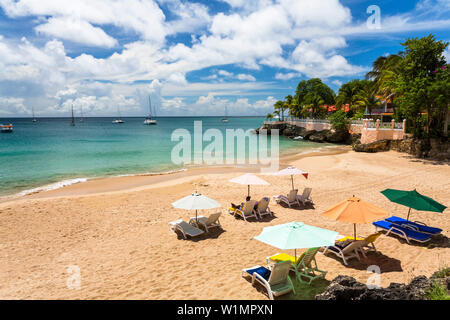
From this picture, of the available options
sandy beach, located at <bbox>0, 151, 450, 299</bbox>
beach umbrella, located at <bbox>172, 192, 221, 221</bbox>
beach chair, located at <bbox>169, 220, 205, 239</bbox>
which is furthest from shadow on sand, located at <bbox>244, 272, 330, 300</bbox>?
beach chair, located at <bbox>169, 220, 205, 239</bbox>

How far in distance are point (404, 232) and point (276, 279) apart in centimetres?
521

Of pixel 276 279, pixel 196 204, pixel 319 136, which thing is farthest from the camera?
pixel 319 136

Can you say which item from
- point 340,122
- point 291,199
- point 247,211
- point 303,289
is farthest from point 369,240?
point 340,122

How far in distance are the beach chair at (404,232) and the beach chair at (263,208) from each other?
394 cm

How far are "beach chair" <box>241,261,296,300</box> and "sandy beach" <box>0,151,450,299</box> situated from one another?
0.32 meters

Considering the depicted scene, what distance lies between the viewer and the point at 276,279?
5.94m

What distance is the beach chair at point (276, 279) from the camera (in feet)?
18.9

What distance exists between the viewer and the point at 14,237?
9.52 m

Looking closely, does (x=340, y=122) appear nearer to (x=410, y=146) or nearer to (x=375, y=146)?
(x=375, y=146)

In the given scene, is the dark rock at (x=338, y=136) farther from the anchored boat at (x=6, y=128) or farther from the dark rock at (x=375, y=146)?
the anchored boat at (x=6, y=128)

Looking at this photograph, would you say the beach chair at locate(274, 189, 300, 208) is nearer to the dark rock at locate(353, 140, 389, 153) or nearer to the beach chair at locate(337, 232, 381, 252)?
the beach chair at locate(337, 232, 381, 252)

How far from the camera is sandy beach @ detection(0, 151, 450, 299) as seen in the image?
632 centimetres
